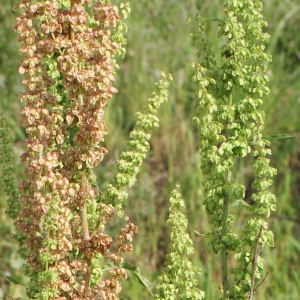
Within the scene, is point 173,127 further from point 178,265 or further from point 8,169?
point 178,265

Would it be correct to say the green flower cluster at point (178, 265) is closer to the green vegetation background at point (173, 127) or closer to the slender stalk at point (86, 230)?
the slender stalk at point (86, 230)

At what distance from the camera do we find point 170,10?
6.35 m

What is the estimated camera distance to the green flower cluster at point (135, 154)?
1.79 metres

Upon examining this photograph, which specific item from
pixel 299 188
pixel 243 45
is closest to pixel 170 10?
pixel 299 188

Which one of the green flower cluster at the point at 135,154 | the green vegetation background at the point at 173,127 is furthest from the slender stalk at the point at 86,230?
the green vegetation background at the point at 173,127

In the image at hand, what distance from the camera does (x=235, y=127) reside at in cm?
175

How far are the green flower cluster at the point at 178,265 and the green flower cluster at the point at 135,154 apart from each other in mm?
134

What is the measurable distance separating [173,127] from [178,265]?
3.70 meters

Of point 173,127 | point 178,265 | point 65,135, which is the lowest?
point 178,265

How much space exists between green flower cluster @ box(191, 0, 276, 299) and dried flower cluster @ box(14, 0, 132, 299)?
0.94 feet

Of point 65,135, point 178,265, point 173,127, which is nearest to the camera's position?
point 65,135

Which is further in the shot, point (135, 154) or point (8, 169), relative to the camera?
point (8, 169)

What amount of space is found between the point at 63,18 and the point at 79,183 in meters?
0.42

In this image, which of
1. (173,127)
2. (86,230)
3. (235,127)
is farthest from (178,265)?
(173,127)
